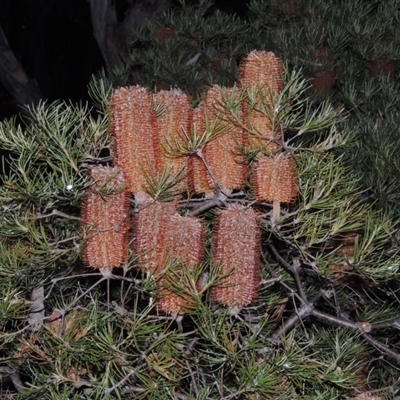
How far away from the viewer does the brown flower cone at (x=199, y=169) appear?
1.13 m

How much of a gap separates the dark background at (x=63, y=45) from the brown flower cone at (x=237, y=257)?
5.25 m

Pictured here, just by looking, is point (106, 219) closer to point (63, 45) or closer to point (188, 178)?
point (188, 178)

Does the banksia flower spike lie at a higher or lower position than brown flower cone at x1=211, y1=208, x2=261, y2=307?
higher

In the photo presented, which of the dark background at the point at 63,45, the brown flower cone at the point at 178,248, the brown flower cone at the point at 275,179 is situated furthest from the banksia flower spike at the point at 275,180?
the dark background at the point at 63,45

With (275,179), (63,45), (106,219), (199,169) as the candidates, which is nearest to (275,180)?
(275,179)

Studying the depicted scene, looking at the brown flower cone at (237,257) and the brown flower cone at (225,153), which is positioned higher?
the brown flower cone at (225,153)

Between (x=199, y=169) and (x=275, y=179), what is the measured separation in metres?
0.12

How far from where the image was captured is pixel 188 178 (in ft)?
3.76

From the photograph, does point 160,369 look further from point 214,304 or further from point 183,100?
point 183,100

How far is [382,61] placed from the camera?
259cm

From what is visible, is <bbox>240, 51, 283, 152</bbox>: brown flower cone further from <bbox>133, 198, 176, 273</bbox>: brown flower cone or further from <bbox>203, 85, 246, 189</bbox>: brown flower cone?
<bbox>133, 198, 176, 273</bbox>: brown flower cone

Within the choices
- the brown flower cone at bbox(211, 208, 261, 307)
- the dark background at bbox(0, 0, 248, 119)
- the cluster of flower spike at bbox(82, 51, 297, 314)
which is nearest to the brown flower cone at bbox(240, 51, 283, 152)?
the cluster of flower spike at bbox(82, 51, 297, 314)

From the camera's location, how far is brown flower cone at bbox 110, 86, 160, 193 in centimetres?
108

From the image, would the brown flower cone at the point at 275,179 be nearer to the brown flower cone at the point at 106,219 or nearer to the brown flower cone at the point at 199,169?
the brown flower cone at the point at 199,169
